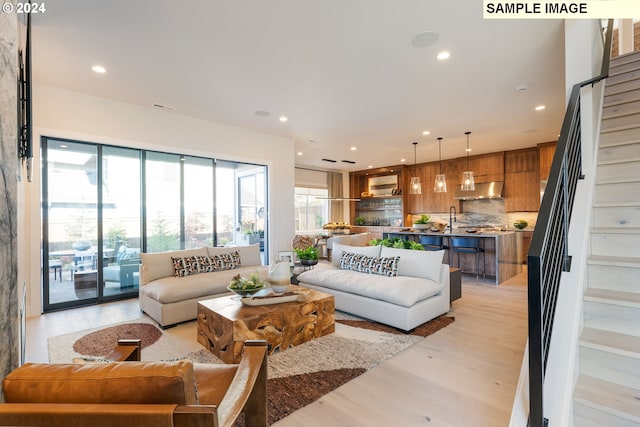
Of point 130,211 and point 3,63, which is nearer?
point 3,63

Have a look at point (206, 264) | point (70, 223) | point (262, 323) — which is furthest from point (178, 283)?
point (70, 223)

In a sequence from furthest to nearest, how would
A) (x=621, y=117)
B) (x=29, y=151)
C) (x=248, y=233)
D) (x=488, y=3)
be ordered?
1. (x=248, y=233)
2. (x=621, y=117)
3. (x=488, y=3)
4. (x=29, y=151)

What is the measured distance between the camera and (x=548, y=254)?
1.54m

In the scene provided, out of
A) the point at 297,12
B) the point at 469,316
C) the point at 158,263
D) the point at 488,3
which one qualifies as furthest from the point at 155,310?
the point at 488,3

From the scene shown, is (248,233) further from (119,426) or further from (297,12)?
(119,426)

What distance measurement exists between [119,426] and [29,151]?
6.33 ft

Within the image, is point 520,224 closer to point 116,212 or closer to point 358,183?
point 358,183

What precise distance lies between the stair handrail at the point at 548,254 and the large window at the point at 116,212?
5368 mm

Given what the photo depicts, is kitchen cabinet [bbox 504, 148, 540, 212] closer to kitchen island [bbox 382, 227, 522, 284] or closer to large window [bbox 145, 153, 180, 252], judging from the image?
kitchen island [bbox 382, 227, 522, 284]

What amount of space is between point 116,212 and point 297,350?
12.7 feet

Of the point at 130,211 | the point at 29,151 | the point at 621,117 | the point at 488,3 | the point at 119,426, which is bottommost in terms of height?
→ the point at 119,426

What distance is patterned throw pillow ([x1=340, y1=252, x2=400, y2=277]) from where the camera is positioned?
12.5 ft

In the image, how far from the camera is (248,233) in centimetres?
664

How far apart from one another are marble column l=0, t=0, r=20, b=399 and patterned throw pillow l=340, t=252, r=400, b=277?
11.2 ft
